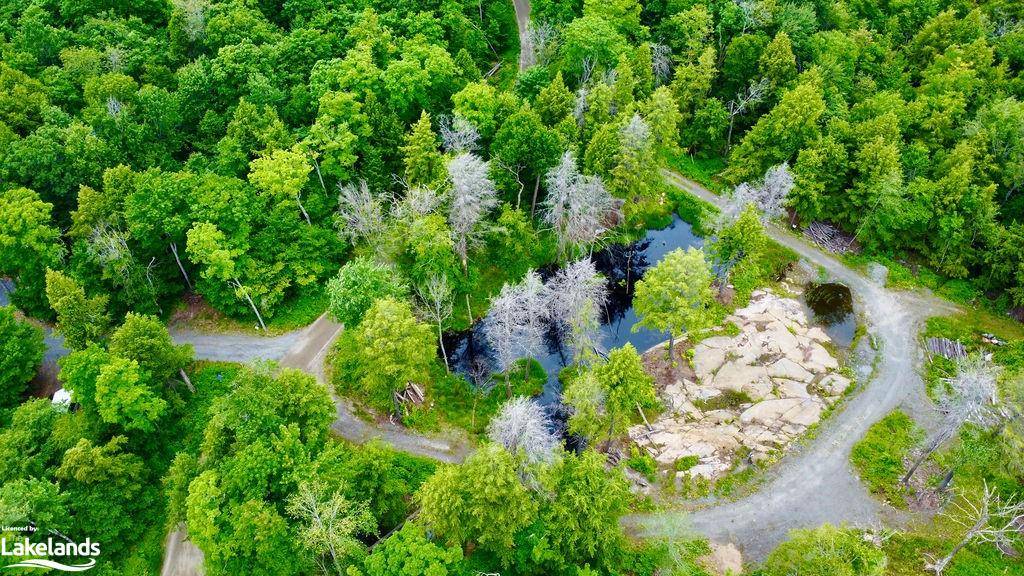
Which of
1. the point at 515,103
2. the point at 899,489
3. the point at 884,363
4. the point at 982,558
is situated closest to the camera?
the point at 982,558

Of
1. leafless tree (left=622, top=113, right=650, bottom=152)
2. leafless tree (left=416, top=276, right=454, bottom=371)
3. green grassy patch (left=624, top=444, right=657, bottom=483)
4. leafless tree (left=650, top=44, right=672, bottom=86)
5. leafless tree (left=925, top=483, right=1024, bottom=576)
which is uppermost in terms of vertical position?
leafless tree (left=650, top=44, right=672, bottom=86)

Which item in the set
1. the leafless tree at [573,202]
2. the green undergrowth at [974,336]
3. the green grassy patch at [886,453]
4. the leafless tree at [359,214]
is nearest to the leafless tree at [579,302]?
the leafless tree at [573,202]

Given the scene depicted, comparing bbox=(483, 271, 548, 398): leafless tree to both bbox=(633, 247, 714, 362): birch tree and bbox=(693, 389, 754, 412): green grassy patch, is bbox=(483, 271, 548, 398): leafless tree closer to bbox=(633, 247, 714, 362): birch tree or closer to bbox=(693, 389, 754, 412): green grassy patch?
bbox=(633, 247, 714, 362): birch tree

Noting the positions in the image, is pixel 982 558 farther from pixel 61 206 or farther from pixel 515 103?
pixel 61 206

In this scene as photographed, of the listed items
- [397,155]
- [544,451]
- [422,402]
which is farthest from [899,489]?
[397,155]

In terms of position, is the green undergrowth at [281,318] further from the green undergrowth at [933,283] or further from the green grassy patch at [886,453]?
the green undergrowth at [933,283]

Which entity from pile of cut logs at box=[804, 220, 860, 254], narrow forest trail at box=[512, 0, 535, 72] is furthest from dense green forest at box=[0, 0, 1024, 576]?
pile of cut logs at box=[804, 220, 860, 254]

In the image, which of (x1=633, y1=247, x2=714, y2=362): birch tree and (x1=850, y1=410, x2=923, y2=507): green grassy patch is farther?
(x1=633, y1=247, x2=714, y2=362): birch tree
